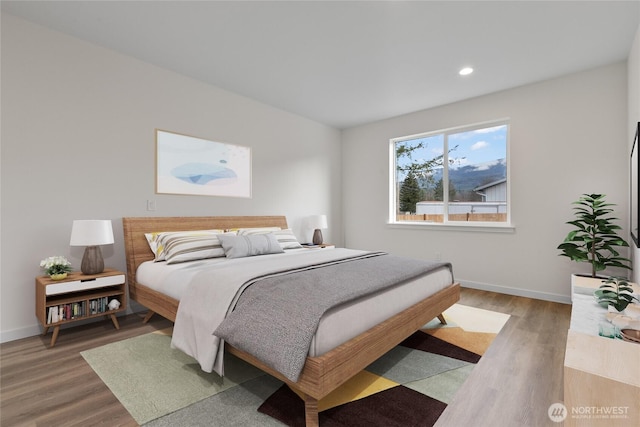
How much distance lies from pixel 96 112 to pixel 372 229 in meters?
4.03

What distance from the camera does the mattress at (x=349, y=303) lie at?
1.52 m

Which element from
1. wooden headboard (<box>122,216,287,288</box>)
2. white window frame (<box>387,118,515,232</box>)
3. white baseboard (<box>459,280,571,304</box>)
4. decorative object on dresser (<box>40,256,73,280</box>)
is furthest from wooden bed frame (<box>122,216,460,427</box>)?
white window frame (<box>387,118,515,232</box>)

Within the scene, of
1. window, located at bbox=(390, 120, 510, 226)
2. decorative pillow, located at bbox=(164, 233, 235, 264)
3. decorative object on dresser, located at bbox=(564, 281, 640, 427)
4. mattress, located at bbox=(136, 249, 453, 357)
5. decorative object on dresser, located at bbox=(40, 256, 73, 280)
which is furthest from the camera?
window, located at bbox=(390, 120, 510, 226)

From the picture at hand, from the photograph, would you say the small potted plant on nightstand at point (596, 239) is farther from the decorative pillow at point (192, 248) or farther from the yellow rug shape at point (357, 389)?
the decorative pillow at point (192, 248)

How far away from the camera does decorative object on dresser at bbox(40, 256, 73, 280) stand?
8.05 feet

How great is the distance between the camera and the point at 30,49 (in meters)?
2.55

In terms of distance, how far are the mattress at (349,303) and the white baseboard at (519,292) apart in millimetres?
1646

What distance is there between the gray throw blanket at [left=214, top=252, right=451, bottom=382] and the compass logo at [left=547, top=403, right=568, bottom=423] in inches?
39.6

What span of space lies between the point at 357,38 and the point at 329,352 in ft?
8.42

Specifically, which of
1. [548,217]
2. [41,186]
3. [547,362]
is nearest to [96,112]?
[41,186]

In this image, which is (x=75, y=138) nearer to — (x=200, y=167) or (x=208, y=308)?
(x=200, y=167)

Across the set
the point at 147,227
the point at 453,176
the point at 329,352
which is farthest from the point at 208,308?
the point at 453,176

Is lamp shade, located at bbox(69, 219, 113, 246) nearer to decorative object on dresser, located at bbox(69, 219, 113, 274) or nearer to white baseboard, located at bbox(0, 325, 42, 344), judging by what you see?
decorative object on dresser, located at bbox(69, 219, 113, 274)

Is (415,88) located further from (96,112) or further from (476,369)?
(96,112)
